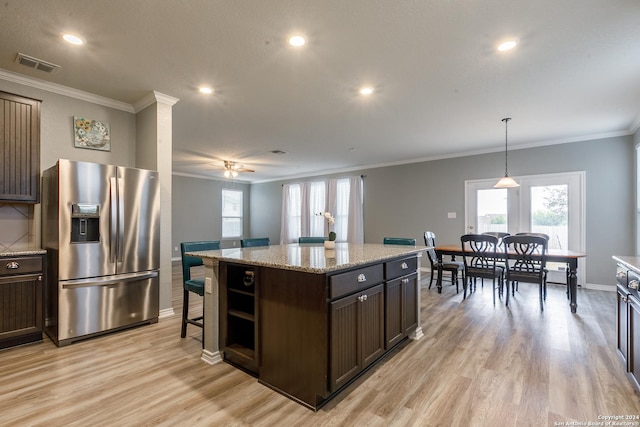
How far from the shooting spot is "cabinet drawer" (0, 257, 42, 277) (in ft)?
8.39

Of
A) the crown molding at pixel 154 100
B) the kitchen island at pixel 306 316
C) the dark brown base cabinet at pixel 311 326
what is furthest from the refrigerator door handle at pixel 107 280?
the crown molding at pixel 154 100

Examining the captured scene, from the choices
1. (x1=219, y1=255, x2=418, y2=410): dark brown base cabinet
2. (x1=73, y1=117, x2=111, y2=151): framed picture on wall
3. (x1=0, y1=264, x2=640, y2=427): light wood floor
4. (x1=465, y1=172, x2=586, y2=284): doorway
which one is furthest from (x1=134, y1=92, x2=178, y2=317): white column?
(x1=465, y1=172, x2=586, y2=284): doorway

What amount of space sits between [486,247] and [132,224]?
180 inches

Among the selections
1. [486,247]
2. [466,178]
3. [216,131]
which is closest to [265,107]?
[216,131]

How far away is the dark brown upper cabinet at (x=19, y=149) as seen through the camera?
270 cm

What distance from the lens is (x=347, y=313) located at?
196cm

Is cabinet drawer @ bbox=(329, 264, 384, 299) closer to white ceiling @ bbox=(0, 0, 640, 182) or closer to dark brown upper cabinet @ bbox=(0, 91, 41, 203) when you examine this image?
white ceiling @ bbox=(0, 0, 640, 182)

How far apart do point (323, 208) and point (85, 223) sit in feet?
20.4

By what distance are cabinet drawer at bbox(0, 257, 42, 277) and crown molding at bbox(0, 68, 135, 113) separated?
1.79 meters

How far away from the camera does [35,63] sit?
2.71 m

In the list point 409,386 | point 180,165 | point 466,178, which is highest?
point 180,165

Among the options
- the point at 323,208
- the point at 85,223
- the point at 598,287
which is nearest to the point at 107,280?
the point at 85,223

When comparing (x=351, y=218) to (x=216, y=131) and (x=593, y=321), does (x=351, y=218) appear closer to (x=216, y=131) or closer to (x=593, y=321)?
(x=216, y=131)

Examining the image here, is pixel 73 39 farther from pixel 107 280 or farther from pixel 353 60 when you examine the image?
pixel 353 60
